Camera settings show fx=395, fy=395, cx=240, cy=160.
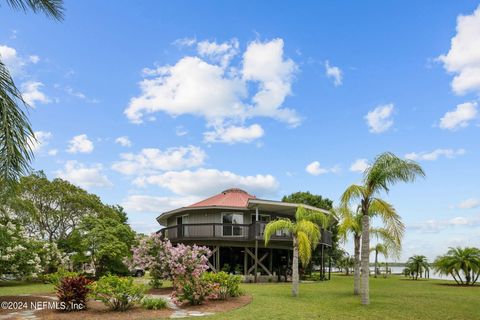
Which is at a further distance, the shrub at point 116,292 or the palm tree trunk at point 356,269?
the palm tree trunk at point 356,269

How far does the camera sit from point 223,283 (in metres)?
13.2

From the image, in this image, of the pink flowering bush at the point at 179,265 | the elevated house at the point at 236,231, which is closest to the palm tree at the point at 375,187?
the pink flowering bush at the point at 179,265

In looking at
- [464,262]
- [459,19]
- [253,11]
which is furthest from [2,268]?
[464,262]

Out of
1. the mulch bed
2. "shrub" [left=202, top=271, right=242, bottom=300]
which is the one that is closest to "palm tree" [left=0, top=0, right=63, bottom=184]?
the mulch bed

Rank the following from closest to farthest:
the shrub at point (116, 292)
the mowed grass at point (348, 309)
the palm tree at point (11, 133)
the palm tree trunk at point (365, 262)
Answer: the palm tree at point (11, 133), the mowed grass at point (348, 309), the shrub at point (116, 292), the palm tree trunk at point (365, 262)

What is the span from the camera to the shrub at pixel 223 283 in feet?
42.9

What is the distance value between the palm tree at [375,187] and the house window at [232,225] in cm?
1019

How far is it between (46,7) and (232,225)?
17.2 m

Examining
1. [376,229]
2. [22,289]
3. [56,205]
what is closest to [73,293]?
[22,289]

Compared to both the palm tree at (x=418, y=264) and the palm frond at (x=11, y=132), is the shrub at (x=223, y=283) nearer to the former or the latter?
the palm frond at (x=11, y=132)

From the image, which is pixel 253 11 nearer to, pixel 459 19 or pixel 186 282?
pixel 459 19

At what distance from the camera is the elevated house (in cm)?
2280

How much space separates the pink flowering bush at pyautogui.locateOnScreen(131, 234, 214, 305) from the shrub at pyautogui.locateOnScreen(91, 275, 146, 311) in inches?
65.1

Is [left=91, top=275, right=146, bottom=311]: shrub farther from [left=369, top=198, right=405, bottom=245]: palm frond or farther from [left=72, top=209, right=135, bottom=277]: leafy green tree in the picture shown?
[left=72, top=209, right=135, bottom=277]: leafy green tree
